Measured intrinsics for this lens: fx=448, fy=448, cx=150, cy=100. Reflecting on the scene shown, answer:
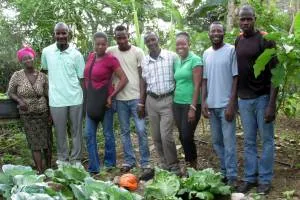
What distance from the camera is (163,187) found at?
Result: 4305 millimetres

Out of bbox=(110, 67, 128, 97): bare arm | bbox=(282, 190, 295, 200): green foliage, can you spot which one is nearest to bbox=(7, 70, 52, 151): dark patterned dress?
bbox=(110, 67, 128, 97): bare arm

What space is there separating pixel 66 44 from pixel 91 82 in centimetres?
55

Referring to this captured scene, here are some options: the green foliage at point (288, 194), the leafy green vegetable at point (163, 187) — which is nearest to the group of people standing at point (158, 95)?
the green foliage at point (288, 194)

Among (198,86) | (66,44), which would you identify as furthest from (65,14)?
(198,86)

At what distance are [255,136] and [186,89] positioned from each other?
2.98 feet

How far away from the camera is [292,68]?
419 centimetres

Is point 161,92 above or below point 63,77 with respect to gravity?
below

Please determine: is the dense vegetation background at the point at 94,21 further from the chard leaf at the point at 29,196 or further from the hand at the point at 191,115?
the chard leaf at the point at 29,196

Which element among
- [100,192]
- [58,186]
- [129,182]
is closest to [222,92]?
[129,182]

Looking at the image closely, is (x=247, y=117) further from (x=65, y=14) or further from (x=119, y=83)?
(x=65, y=14)

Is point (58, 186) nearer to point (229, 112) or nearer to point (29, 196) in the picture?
point (29, 196)

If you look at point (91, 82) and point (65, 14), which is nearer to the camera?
point (91, 82)

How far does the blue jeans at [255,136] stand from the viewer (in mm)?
4430

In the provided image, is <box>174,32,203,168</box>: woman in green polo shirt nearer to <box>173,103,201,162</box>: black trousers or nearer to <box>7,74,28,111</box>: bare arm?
<box>173,103,201,162</box>: black trousers
